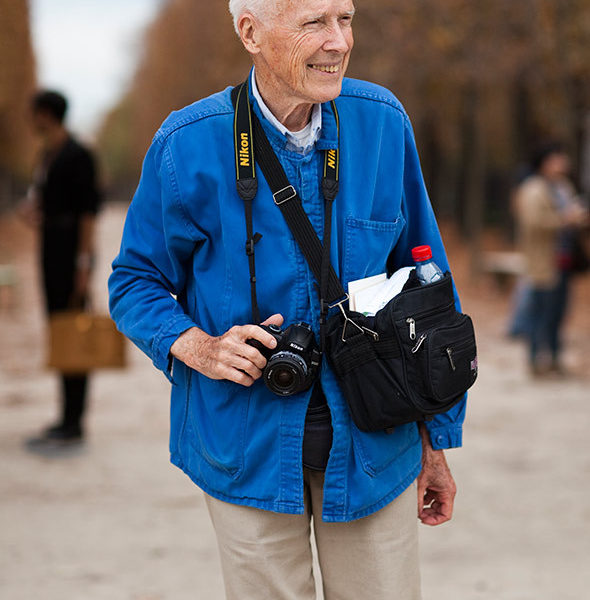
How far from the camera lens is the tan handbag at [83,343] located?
558 cm

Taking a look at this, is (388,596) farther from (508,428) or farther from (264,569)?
(508,428)

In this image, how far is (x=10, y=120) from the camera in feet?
100

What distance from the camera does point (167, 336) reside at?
80.0 inches

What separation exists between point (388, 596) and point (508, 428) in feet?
15.2

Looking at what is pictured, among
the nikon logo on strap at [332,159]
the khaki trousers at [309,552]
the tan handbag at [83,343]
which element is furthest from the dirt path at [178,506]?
the nikon logo on strap at [332,159]

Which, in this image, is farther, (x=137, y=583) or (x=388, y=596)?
(x=137, y=583)

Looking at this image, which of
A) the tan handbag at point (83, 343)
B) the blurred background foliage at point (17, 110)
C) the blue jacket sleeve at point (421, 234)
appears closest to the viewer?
the blue jacket sleeve at point (421, 234)

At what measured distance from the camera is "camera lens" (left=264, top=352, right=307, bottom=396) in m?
1.87

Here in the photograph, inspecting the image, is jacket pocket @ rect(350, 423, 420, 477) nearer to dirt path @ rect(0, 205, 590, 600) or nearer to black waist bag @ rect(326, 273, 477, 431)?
black waist bag @ rect(326, 273, 477, 431)

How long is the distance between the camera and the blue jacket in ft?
0.27

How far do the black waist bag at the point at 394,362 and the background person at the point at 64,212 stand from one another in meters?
4.18

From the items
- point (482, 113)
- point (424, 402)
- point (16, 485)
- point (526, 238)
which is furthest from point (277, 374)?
point (482, 113)

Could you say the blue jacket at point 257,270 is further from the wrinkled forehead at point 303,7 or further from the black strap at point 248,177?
the wrinkled forehead at point 303,7

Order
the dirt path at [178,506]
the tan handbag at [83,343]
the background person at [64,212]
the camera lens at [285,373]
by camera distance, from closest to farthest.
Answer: the camera lens at [285,373] → the dirt path at [178,506] → the tan handbag at [83,343] → the background person at [64,212]
